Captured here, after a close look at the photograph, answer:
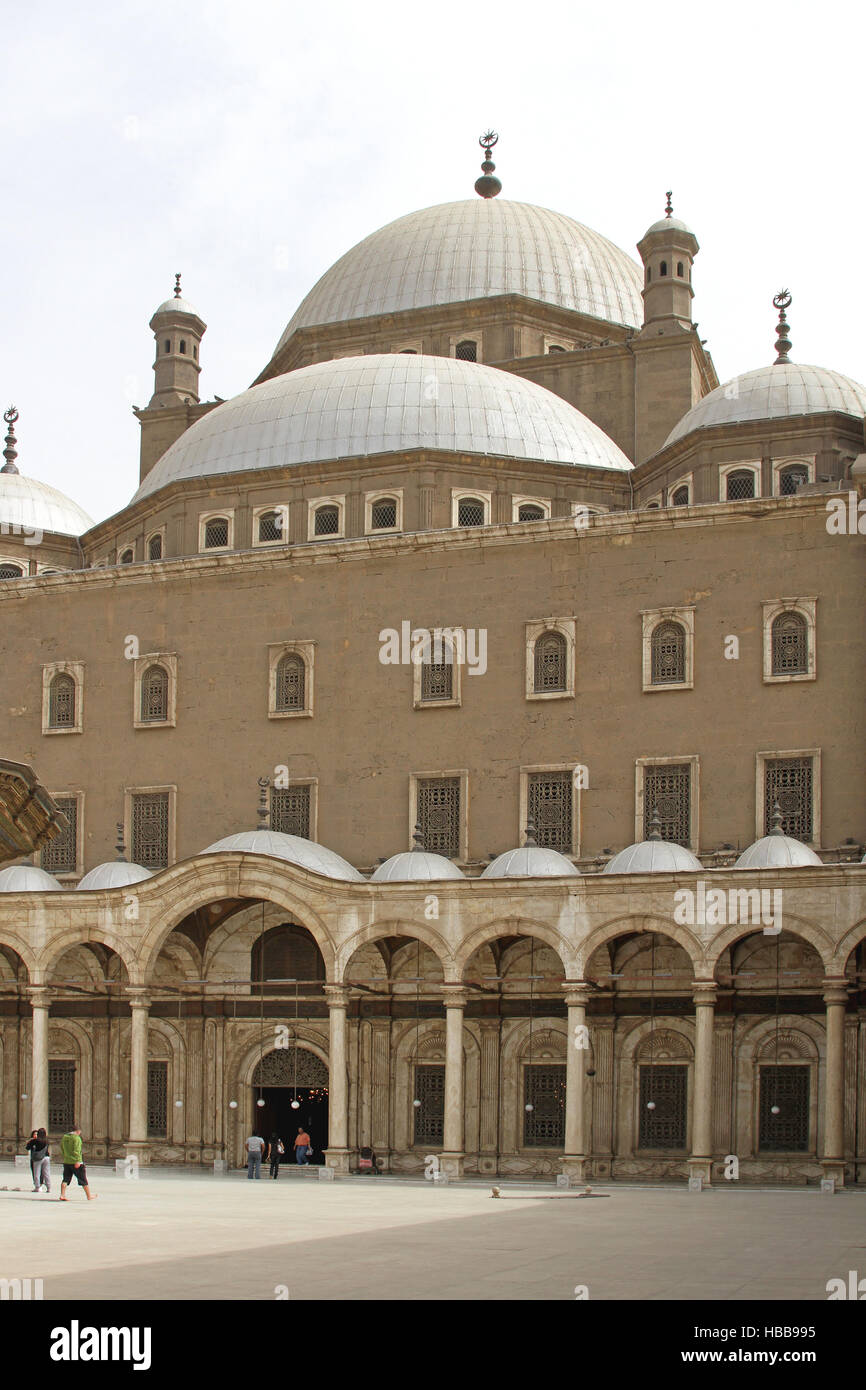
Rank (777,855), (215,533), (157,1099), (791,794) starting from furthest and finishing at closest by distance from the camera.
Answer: (215,533) < (157,1099) < (791,794) < (777,855)

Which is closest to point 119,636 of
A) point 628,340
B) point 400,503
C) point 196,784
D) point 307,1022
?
point 196,784

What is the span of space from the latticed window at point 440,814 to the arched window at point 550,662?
7.38ft

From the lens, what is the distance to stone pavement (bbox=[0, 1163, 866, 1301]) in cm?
1307

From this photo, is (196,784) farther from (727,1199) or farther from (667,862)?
(727,1199)

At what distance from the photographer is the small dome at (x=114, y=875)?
105ft

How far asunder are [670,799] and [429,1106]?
673 cm

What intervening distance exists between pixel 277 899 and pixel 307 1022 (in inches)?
131

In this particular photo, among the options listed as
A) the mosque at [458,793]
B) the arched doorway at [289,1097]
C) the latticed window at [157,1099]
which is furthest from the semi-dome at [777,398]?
the latticed window at [157,1099]

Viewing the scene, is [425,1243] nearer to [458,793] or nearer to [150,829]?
[458,793]

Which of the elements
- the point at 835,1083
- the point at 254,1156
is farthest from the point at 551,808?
the point at 254,1156

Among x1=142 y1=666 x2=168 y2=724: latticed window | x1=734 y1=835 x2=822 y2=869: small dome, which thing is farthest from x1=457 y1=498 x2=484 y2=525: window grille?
x1=734 y1=835 x2=822 y2=869: small dome

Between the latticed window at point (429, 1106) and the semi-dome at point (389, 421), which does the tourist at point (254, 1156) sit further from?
the semi-dome at point (389, 421)

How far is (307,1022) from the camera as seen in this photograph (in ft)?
106

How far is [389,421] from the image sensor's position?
36562 mm
